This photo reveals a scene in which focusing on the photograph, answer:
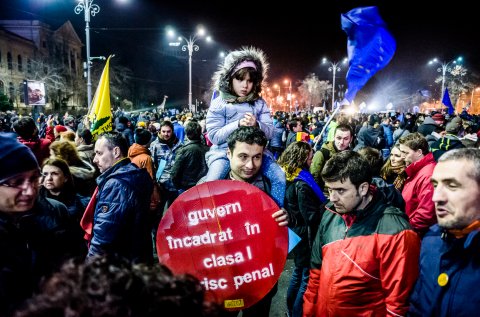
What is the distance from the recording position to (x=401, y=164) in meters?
5.00

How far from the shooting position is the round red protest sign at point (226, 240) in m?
2.56

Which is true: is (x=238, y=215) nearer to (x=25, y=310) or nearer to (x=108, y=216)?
(x=108, y=216)

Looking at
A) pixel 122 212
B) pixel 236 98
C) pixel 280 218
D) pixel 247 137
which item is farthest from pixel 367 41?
pixel 122 212

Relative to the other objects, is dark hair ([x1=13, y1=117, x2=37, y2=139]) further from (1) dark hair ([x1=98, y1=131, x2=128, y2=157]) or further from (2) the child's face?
(2) the child's face

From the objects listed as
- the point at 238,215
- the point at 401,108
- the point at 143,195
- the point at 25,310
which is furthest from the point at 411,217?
the point at 401,108

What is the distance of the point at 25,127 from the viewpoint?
625cm

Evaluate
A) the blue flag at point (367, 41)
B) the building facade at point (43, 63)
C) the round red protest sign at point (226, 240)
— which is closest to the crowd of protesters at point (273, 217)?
the round red protest sign at point (226, 240)

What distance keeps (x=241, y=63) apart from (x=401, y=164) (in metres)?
2.83

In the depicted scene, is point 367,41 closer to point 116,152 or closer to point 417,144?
point 417,144

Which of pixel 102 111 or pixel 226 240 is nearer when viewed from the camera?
pixel 226 240

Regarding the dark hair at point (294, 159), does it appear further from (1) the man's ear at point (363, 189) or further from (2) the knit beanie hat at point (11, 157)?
(2) the knit beanie hat at point (11, 157)

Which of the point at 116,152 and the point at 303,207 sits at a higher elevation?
the point at 116,152

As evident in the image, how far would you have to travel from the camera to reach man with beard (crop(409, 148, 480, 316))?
78.5 inches

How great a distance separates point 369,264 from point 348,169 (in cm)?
69
